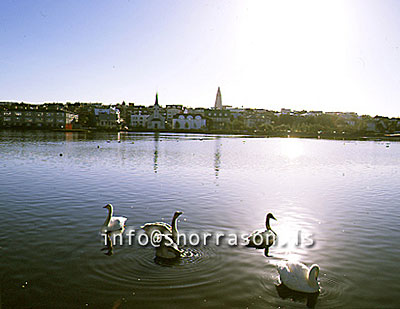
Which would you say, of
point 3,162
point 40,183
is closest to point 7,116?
point 3,162

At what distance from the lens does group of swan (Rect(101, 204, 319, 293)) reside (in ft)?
30.7

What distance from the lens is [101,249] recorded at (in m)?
12.1

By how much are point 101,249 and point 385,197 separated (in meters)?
18.9

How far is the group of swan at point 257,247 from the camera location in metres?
9.37

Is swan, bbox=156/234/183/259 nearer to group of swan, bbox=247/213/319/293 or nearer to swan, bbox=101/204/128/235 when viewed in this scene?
swan, bbox=101/204/128/235

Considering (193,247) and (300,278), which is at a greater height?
(300,278)

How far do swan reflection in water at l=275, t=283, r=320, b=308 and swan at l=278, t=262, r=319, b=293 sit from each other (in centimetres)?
10

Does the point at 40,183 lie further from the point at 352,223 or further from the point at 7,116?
the point at 7,116

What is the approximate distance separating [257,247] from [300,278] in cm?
346

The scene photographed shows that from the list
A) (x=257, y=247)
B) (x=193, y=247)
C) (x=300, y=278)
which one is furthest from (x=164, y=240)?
(x=300, y=278)

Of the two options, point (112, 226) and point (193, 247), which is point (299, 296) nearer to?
point (193, 247)

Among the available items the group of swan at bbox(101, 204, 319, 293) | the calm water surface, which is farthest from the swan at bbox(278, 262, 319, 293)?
the calm water surface

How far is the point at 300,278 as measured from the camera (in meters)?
9.41

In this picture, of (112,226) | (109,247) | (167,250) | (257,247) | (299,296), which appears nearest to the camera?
(299,296)
